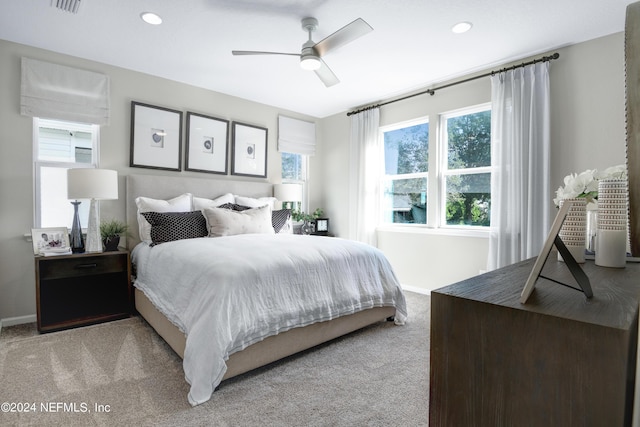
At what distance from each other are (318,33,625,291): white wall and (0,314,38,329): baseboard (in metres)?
3.82

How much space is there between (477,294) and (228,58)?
137 inches

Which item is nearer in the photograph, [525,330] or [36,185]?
[525,330]

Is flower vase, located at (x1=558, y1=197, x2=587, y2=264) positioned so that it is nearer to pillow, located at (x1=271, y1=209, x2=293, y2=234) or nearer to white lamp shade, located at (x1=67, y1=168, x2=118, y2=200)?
pillow, located at (x1=271, y1=209, x2=293, y2=234)

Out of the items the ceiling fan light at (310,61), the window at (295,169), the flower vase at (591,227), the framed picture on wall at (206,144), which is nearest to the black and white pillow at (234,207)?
the framed picture on wall at (206,144)

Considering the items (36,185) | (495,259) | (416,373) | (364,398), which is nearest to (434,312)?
(364,398)

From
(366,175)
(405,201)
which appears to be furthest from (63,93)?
(405,201)

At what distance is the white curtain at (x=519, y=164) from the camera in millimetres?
3125

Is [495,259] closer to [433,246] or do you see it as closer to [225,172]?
[433,246]

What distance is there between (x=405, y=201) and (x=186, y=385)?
3.44m

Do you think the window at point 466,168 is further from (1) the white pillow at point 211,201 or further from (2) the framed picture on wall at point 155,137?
(2) the framed picture on wall at point 155,137

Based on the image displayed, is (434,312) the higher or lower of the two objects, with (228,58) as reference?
lower

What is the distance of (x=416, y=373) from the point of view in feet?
7.07

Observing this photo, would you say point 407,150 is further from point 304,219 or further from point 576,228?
point 576,228

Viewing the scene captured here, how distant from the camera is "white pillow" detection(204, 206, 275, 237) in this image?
335 centimetres
